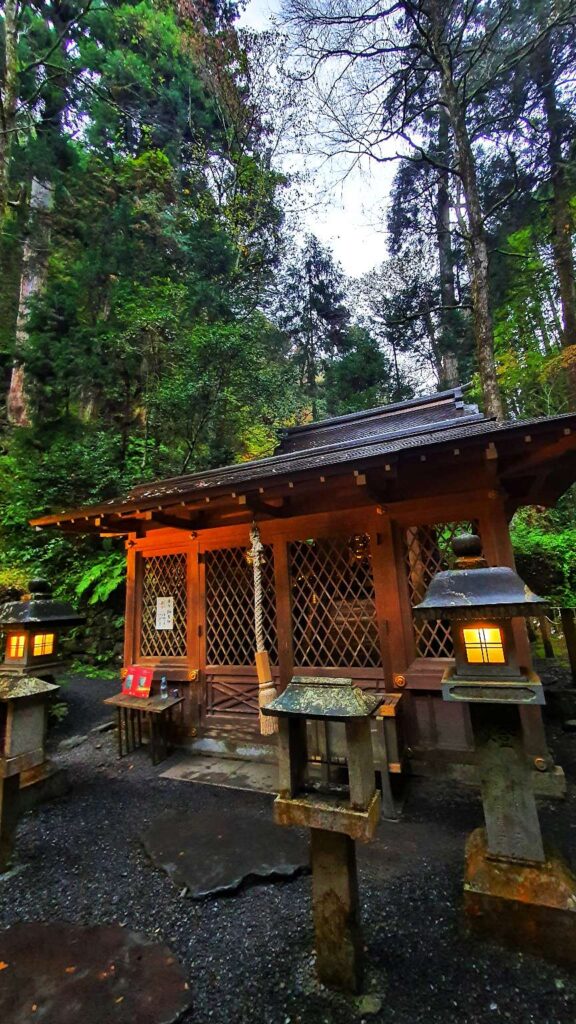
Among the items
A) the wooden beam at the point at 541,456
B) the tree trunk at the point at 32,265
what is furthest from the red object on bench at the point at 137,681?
the tree trunk at the point at 32,265

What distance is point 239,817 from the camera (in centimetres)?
347

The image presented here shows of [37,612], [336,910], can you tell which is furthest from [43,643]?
[336,910]

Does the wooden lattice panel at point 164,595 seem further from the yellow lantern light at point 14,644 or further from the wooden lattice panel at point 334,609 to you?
the yellow lantern light at point 14,644

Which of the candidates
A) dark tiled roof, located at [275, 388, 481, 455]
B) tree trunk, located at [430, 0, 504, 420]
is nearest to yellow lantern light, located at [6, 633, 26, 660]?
dark tiled roof, located at [275, 388, 481, 455]

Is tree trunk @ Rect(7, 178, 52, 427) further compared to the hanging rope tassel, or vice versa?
tree trunk @ Rect(7, 178, 52, 427)

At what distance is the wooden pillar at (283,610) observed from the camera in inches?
180

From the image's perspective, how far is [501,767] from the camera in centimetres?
224

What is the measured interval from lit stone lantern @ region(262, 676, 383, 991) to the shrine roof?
2125 millimetres

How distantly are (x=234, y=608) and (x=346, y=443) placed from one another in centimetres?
256

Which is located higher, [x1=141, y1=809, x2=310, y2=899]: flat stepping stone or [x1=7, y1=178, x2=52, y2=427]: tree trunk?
[x1=7, y1=178, x2=52, y2=427]: tree trunk

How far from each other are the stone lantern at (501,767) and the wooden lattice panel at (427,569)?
64.6 inches

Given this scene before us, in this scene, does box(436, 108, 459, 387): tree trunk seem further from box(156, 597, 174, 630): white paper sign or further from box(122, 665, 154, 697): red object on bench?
box(122, 665, 154, 697): red object on bench

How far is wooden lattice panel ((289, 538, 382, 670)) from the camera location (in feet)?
14.5

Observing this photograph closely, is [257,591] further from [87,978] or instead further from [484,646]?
[87,978]
